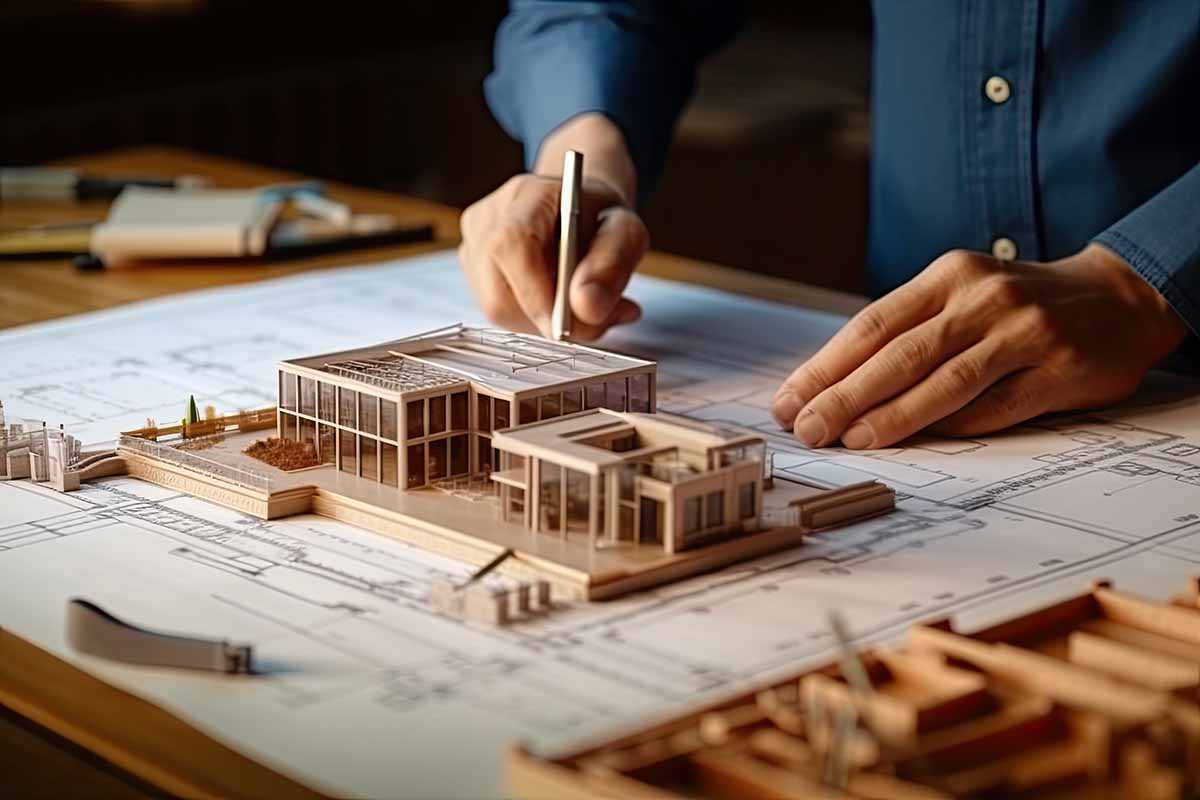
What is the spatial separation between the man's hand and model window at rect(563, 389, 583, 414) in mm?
229

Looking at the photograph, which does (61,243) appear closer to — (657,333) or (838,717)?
(657,333)

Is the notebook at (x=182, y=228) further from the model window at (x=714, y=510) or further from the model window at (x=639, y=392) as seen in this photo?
the model window at (x=714, y=510)

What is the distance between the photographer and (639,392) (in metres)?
1.29

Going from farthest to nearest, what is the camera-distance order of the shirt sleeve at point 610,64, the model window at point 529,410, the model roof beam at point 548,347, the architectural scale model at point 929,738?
1. the shirt sleeve at point 610,64
2. the model roof beam at point 548,347
3. the model window at point 529,410
4. the architectural scale model at point 929,738

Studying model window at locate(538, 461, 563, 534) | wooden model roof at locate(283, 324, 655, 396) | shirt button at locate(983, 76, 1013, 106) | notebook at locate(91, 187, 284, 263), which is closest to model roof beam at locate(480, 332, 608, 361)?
wooden model roof at locate(283, 324, 655, 396)

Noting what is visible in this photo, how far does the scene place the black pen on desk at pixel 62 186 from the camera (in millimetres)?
2365

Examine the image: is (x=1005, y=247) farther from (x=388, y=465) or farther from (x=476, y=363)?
(x=388, y=465)

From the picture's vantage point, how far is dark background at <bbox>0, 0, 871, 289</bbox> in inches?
130

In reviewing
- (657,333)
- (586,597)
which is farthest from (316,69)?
(586,597)

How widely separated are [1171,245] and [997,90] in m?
0.36

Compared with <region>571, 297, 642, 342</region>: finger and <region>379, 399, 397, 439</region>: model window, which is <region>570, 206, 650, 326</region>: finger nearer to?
<region>571, 297, 642, 342</region>: finger

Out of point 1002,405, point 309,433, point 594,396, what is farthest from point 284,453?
point 1002,405

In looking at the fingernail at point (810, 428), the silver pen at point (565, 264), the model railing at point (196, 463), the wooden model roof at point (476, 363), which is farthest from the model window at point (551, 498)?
the silver pen at point (565, 264)

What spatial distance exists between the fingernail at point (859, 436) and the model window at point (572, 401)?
262 mm
